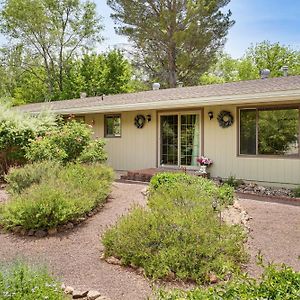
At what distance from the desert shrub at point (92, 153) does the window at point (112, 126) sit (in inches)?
105

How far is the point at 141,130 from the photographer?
12.6 m

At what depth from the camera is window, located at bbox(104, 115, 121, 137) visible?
13.3m

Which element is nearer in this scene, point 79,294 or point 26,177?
point 79,294

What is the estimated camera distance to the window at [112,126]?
43.8 feet

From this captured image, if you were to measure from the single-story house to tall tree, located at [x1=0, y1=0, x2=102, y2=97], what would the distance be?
18820 millimetres

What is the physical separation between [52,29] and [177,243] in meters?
28.9

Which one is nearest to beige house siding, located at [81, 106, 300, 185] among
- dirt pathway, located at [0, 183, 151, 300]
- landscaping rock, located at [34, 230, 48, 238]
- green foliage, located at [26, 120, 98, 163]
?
green foliage, located at [26, 120, 98, 163]

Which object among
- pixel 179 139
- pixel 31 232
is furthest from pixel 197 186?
pixel 179 139

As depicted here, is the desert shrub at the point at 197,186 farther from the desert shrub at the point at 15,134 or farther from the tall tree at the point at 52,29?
the tall tree at the point at 52,29

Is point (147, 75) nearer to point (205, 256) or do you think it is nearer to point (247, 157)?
point (247, 157)

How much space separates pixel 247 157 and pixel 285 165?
108 cm

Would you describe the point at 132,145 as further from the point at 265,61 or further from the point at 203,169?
the point at 265,61

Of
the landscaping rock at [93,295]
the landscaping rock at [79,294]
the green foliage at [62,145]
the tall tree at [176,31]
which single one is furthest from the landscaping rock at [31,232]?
the tall tree at [176,31]

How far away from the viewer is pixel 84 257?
4793 millimetres
